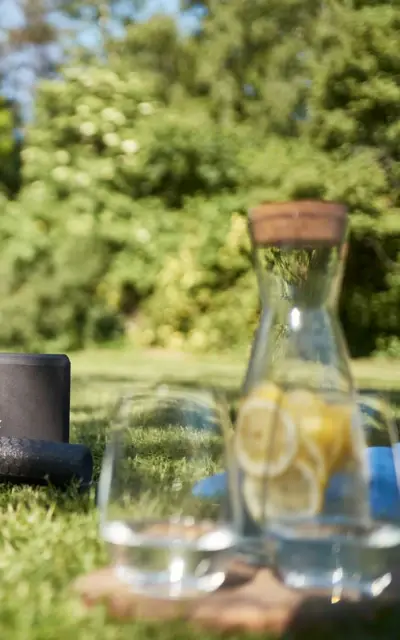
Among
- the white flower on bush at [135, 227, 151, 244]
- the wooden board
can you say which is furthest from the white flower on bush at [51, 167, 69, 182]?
the wooden board

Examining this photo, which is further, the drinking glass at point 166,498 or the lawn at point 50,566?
the lawn at point 50,566

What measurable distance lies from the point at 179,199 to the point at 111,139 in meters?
1.39

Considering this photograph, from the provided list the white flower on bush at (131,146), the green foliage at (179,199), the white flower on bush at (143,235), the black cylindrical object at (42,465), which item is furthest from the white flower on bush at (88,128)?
the black cylindrical object at (42,465)

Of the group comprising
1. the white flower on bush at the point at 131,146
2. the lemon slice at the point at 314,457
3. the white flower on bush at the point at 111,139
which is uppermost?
the white flower on bush at the point at 111,139

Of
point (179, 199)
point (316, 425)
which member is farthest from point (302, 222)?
point (179, 199)

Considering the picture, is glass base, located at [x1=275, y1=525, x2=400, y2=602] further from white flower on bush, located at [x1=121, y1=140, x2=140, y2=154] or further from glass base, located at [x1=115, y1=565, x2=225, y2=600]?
white flower on bush, located at [x1=121, y1=140, x2=140, y2=154]

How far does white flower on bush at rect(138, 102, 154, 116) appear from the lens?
14.3 metres

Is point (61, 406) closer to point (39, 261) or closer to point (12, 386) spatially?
point (12, 386)

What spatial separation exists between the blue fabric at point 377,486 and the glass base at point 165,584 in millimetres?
105

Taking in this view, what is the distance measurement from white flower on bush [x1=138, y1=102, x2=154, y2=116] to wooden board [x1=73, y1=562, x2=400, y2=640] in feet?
44.5

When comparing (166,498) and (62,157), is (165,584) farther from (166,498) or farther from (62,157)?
(62,157)

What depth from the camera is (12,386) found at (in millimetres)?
3354

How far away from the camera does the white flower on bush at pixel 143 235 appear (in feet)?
41.2

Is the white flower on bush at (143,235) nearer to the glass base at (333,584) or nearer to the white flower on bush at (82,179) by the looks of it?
the white flower on bush at (82,179)
